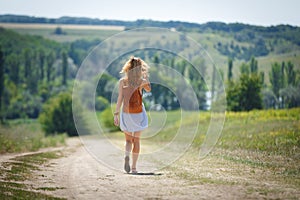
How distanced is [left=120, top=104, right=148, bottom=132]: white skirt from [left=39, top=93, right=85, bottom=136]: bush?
2545 inches

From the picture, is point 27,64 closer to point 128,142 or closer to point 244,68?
point 244,68

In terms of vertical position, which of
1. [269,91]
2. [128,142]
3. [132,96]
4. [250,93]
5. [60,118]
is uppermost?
[132,96]

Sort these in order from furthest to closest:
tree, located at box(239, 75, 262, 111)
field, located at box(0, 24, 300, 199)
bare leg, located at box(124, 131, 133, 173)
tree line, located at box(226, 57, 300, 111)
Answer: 1. tree, located at box(239, 75, 262, 111)
2. tree line, located at box(226, 57, 300, 111)
3. bare leg, located at box(124, 131, 133, 173)
4. field, located at box(0, 24, 300, 199)

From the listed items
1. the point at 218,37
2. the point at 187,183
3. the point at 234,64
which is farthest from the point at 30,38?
the point at 187,183

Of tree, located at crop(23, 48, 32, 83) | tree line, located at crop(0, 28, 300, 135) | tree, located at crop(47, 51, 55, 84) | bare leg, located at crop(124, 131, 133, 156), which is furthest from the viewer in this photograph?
tree, located at crop(23, 48, 32, 83)

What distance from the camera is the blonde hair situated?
46.4 feet

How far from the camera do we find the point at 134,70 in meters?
14.2

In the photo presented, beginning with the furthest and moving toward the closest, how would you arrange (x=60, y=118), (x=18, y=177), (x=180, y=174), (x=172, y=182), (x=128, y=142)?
(x=60, y=118)
(x=128, y=142)
(x=180, y=174)
(x=18, y=177)
(x=172, y=182)

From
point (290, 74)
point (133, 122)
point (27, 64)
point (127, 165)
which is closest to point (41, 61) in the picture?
point (27, 64)

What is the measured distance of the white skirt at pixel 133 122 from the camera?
14047mm

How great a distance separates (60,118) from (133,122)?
2704 inches

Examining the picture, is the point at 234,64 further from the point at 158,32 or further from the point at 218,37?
the point at 158,32

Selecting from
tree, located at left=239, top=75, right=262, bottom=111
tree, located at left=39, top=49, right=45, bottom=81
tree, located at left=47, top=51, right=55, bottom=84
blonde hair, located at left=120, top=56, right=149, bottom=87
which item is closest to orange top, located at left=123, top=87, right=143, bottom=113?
blonde hair, located at left=120, top=56, right=149, bottom=87

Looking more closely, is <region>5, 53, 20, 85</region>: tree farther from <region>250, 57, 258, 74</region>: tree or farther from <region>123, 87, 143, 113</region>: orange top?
<region>123, 87, 143, 113</region>: orange top
